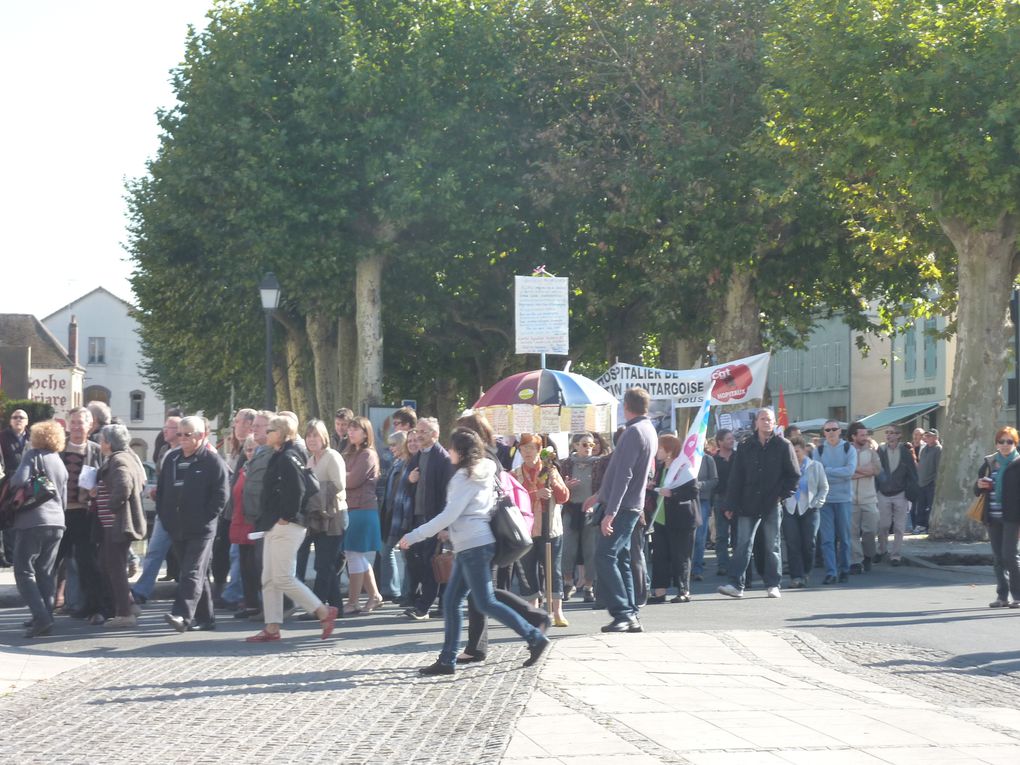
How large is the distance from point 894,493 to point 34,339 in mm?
80278

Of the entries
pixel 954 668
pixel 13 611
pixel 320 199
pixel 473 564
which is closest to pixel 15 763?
pixel 473 564

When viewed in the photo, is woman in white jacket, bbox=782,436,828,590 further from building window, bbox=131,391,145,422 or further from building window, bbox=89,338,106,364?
building window, bbox=89,338,106,364

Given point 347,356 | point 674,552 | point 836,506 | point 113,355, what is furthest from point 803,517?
point 113,355

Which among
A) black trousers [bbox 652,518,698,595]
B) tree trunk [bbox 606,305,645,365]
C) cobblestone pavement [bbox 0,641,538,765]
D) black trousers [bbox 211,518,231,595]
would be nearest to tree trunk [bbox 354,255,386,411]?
tree trunk [bbox 606,305,645,365]

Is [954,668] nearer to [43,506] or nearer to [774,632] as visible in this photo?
[774,632]

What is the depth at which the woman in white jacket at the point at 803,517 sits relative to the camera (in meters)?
16.9

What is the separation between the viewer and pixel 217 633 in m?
12.8

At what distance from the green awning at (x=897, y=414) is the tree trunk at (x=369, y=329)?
2350cm

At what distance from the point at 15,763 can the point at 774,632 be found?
21.3 feet

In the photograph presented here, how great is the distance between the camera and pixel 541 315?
17672mm

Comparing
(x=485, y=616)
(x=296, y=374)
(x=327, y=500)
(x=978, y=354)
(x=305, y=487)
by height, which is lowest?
(x=485, y=616)

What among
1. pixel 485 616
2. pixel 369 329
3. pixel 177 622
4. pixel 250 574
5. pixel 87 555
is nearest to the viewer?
pixel 485 616

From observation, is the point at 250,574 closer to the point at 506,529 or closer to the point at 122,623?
the point at 122,623

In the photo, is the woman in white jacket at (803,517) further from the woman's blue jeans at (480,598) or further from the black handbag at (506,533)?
the woman's blue jeans at (480,598)
